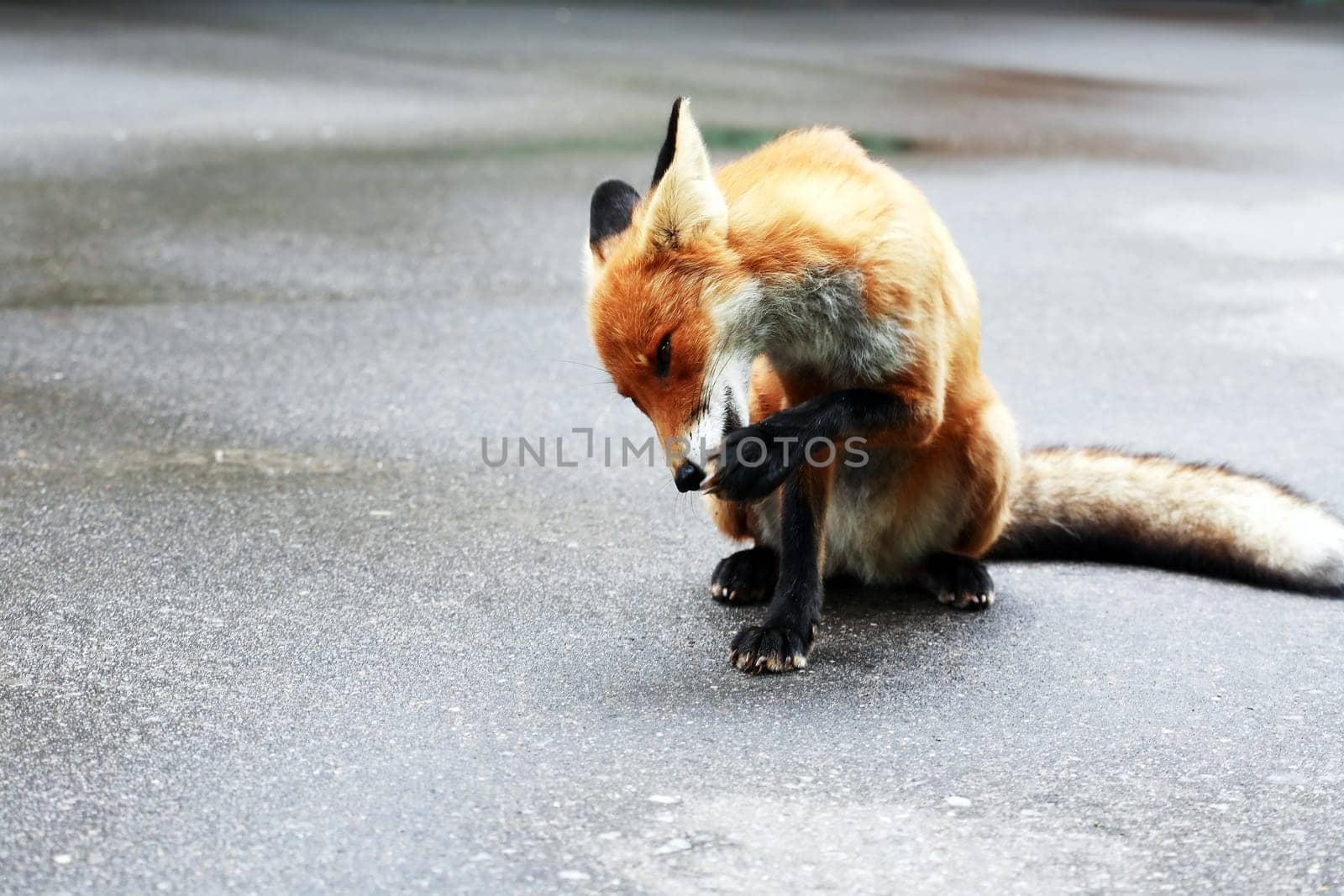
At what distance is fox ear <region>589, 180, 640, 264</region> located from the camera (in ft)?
13.6

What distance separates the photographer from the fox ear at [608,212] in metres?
4.14

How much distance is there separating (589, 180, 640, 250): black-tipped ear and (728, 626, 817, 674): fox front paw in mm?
1128

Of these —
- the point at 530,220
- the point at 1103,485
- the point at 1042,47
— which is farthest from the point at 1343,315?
the point at 1042,47

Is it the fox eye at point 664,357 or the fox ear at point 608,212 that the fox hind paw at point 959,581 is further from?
the fox ear at point 608,212

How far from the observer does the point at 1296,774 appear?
3.47m

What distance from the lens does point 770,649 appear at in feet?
13.1

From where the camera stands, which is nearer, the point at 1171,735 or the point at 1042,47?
the point at 1171,735

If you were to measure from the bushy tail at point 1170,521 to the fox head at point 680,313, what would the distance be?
55.4 inches

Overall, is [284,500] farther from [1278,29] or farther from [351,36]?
Answer: [1278,29]

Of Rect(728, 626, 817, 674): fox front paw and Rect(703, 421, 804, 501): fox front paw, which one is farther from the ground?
Rect(703, 421, 804, 501): fox front paw

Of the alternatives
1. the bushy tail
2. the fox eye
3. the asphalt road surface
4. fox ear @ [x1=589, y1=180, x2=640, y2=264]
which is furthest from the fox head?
the bushy tail

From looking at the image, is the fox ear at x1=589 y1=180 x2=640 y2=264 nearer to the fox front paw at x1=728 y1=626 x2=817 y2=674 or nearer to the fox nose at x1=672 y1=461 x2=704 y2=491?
the fox nose at x1=672 y1=461 x2=704 y2=491

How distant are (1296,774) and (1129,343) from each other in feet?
13.1

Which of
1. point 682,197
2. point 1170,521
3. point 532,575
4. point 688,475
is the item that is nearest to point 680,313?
point 682,197
